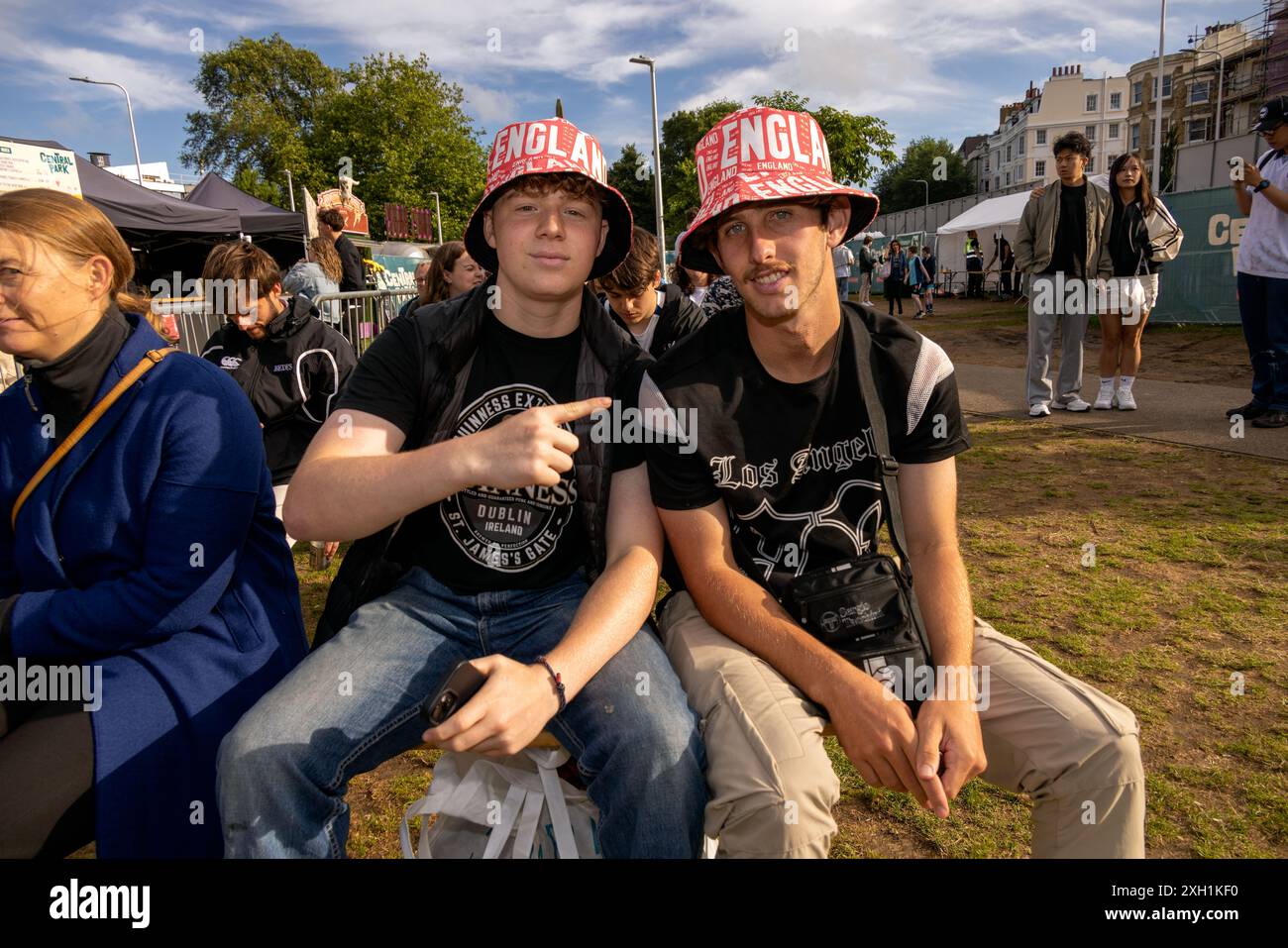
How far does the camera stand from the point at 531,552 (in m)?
2.35

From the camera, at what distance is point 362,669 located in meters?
2.05

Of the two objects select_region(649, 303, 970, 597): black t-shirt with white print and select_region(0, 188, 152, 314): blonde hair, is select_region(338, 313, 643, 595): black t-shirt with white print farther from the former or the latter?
select_region(0, 188, 152, 314): blonde hair

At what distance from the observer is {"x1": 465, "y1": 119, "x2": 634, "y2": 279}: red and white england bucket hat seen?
237 cm

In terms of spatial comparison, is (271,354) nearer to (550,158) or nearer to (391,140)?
(550,158)

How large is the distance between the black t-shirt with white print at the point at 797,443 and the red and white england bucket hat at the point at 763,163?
17.0 inches

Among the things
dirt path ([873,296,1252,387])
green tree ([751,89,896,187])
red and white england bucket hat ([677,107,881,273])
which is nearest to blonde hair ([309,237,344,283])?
red and white england bucket hat ([677,107,881,273])

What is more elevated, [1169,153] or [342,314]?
[1169,153]

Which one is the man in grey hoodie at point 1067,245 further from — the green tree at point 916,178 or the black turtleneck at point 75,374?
the green tree at point 916,178

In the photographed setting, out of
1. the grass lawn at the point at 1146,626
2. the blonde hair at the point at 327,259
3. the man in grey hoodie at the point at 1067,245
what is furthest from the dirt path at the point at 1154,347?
the blonde hair at the point at 327,259

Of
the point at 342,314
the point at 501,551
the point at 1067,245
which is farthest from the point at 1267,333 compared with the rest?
the point at 342,314

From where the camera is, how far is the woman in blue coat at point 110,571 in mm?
1948

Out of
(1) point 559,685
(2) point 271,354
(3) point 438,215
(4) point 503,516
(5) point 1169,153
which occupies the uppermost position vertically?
(5) point 1169,153

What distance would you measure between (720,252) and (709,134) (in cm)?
42

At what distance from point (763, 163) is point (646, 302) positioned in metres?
3.47
